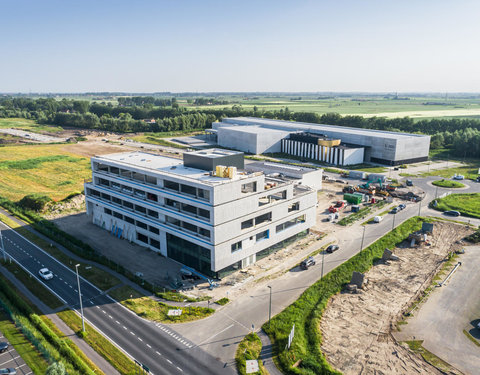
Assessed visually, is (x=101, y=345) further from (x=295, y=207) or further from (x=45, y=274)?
(x=295, y=207)

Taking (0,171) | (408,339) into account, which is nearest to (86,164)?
(0,171)

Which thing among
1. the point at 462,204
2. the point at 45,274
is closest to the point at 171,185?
the point at 45,274

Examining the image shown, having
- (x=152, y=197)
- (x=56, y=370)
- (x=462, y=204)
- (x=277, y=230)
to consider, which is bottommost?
(x=462, y=204)

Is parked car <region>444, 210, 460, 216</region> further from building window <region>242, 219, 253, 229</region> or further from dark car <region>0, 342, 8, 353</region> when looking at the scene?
dark car <region>0, 342, 8, 353</region>

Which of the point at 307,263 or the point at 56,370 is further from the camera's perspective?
the point at 307,263

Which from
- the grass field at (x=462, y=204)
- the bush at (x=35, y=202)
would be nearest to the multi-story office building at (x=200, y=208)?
the bush at (x=35, y=202)

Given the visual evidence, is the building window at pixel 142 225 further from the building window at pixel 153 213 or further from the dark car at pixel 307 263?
the dark car at pixel 307 263

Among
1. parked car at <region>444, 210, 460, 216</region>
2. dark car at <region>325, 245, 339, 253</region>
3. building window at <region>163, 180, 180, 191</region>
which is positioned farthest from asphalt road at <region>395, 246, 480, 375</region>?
building window at <region>163, 180, 180, 191</region>
